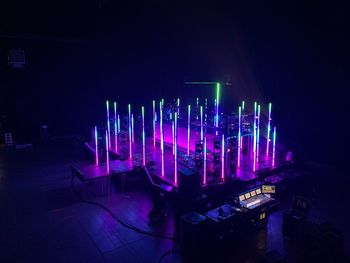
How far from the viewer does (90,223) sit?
5746 mm

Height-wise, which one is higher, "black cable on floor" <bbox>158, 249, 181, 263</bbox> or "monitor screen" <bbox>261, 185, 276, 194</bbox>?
"monitor screen" <bbox>261, 185, 276, 194</bbox>

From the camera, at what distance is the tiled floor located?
4742 mm

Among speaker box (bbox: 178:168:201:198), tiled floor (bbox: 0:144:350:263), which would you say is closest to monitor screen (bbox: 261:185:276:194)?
tiled floor (bbox: 0:144:350:263)

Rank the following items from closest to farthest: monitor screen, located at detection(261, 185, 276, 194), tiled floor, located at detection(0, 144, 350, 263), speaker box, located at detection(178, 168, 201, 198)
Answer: tiled floor, located at detection(0, 144, 350, 263), speaker box, located at detection(178, 168, 201, 198), monitor screen, located at detection(261, 185, 276, 194)

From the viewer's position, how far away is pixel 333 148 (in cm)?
780

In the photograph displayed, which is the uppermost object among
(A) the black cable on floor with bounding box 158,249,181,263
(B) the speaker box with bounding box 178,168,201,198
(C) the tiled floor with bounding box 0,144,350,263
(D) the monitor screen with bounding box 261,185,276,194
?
(B) the speaker box with bounding box 178,168,201,198

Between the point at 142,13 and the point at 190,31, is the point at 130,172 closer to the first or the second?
the point at 142,13

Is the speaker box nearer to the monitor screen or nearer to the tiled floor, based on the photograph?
the tiled floor

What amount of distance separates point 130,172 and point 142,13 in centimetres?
432

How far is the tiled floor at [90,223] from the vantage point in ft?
15.6

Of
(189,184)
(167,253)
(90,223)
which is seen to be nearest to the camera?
(167,253)

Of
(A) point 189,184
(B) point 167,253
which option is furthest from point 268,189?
(B) point 167,253

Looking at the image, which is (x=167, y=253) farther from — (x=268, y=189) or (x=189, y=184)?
(x=268, y=189)

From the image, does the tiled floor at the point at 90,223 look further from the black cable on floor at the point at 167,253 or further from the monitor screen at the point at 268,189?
the monitor screen at the point at 268,189
